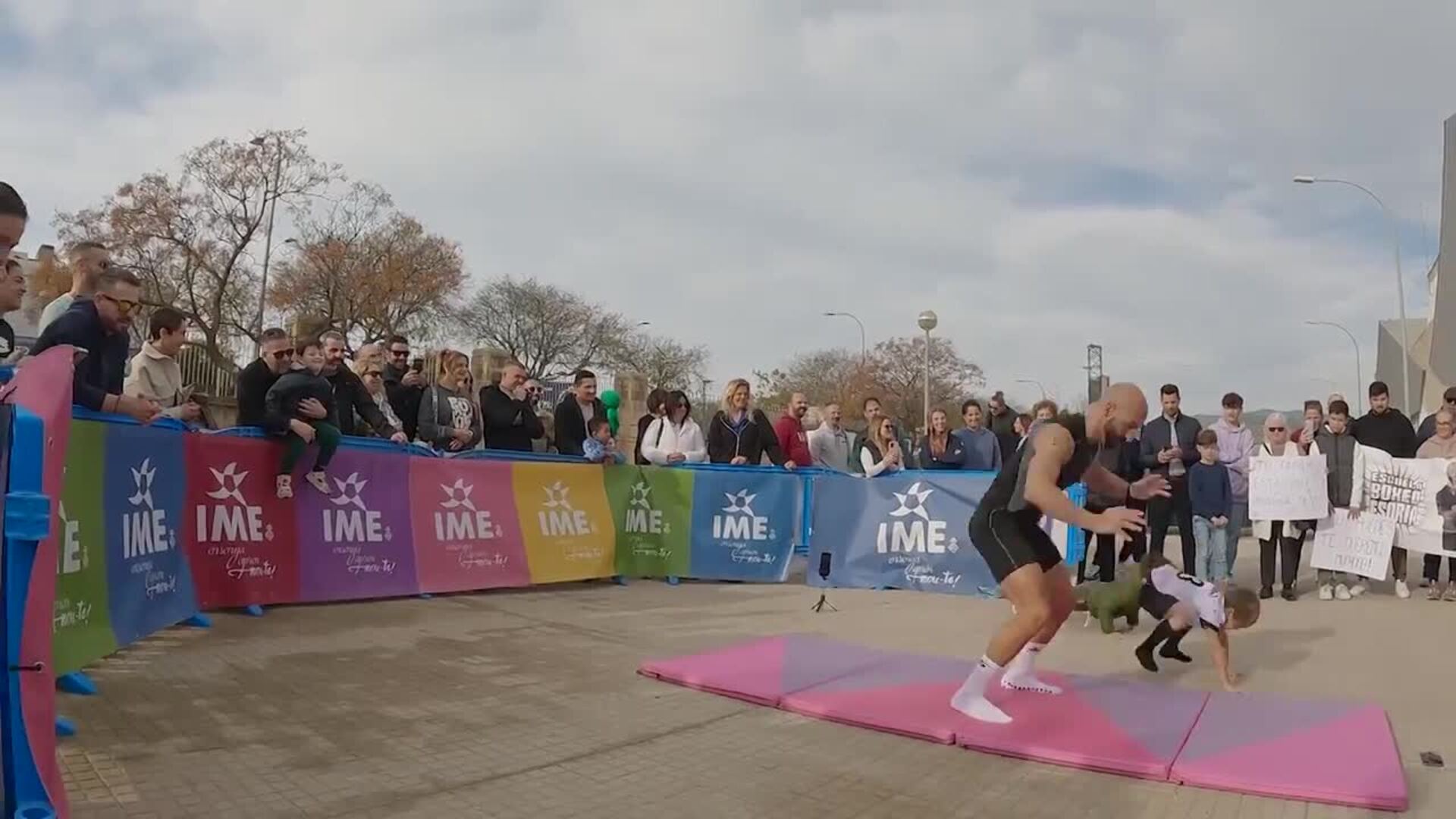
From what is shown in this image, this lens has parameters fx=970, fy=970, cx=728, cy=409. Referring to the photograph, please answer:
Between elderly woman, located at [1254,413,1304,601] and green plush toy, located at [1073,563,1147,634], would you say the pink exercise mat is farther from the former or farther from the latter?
elderly woman, located at [1254,413,1304,601]

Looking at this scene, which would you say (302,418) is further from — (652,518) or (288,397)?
(652,518)

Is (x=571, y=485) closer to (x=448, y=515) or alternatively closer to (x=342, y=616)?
(x=448, y=515)

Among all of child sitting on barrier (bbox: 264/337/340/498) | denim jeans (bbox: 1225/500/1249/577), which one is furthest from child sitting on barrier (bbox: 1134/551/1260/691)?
child sitting on barrier (bbox: 264/337/340/498)

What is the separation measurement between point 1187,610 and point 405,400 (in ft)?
23.3

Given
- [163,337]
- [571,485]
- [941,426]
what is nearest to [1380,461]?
[941,426]

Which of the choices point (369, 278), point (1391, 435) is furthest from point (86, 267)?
point (369, 278)

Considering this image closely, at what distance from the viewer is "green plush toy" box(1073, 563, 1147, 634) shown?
21.4 ft

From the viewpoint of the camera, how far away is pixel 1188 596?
Answer: 5.84 m

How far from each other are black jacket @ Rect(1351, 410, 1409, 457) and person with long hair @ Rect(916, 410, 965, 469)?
403 cm

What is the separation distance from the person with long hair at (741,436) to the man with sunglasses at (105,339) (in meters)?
6.39

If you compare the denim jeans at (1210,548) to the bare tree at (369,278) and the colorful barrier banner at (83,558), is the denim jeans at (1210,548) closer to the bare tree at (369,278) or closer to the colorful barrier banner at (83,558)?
the colorful barrier banner at (83,558)

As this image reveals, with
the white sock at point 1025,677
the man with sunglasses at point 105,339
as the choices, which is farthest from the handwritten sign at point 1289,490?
the man with sunglasses at point 105,339

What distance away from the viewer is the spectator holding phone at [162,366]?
20.5ft

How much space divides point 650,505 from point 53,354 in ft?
24.6
